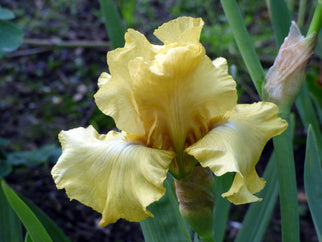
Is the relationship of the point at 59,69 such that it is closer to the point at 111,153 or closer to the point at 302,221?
the point at 302,221

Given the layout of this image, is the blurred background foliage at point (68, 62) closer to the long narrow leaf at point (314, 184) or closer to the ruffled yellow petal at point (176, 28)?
the long narrow leaf at point (314, 184)

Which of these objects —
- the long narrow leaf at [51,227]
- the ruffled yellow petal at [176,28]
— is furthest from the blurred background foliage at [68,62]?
the ruffled yellow petal at [176,28]

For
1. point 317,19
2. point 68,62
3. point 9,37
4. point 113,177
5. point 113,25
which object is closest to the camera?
point 113,177

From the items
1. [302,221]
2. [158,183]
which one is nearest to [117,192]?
[158,183]

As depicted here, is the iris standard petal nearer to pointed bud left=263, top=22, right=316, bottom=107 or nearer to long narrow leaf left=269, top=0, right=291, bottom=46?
pointed bud left=263, top=22, right=316, bottom=107

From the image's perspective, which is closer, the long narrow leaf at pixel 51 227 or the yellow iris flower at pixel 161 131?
the yellow iris flower at pixel 161 131

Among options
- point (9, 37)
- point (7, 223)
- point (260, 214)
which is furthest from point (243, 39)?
point (9, 37)

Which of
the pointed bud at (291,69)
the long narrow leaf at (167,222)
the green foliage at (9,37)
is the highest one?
the green foliage at (9,37)

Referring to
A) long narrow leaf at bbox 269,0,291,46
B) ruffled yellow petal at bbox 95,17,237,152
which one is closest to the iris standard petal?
ruffled yellow petal at bbox 95,17,237,152

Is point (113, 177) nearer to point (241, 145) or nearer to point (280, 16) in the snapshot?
point (241, 145)
